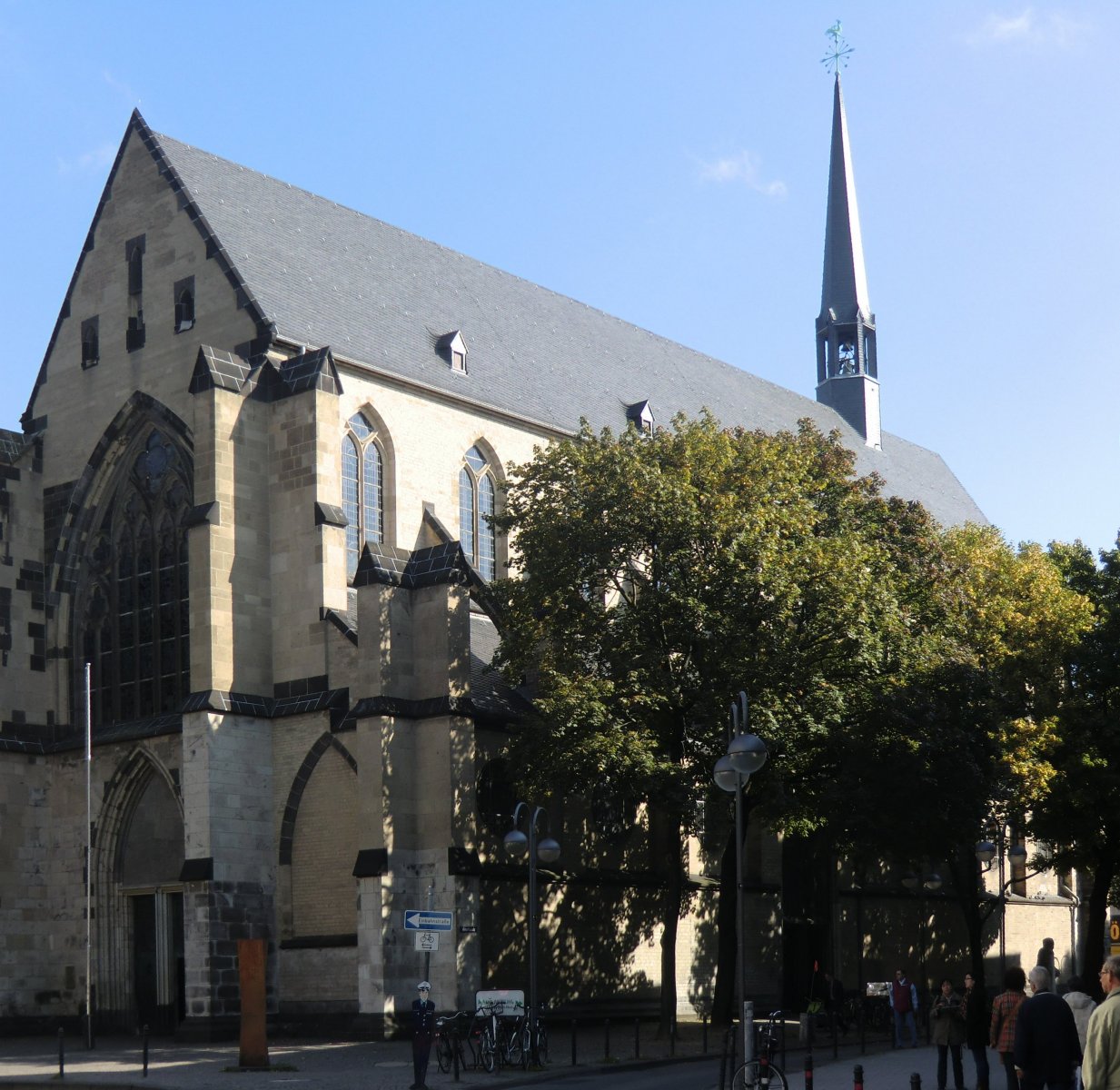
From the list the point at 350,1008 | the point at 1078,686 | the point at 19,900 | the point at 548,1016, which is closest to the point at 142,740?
the point at 19,900

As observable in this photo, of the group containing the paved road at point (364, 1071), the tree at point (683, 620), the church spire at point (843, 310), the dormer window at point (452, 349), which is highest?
the church spire at point (843, 310)

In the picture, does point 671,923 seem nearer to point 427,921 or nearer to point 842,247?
point 427,921

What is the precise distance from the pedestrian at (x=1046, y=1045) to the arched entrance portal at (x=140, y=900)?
25518mm

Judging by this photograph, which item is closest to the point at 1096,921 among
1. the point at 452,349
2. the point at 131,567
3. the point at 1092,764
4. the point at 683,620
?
the point at 1092,764

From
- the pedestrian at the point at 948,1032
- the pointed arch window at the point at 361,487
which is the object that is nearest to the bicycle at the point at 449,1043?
the pedestrian at the point at 948,1032

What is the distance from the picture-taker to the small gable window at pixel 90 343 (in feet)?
131

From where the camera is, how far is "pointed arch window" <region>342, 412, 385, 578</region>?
38156mm

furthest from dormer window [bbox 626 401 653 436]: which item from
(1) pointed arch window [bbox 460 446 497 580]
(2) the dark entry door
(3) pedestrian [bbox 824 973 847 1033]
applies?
(2) the dark entry door

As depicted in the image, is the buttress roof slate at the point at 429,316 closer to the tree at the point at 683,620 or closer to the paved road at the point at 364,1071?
the tree at the point at 683,620

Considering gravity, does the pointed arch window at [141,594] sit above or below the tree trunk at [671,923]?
above

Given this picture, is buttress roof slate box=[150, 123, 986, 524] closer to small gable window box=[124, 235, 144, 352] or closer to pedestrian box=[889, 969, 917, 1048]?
small gable window box=[124, 235, 144, 352]

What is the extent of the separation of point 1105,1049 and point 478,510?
32727 mm

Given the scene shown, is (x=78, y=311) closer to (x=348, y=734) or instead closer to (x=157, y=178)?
(x=157, y=178)

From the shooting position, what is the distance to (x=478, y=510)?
41.9 m
